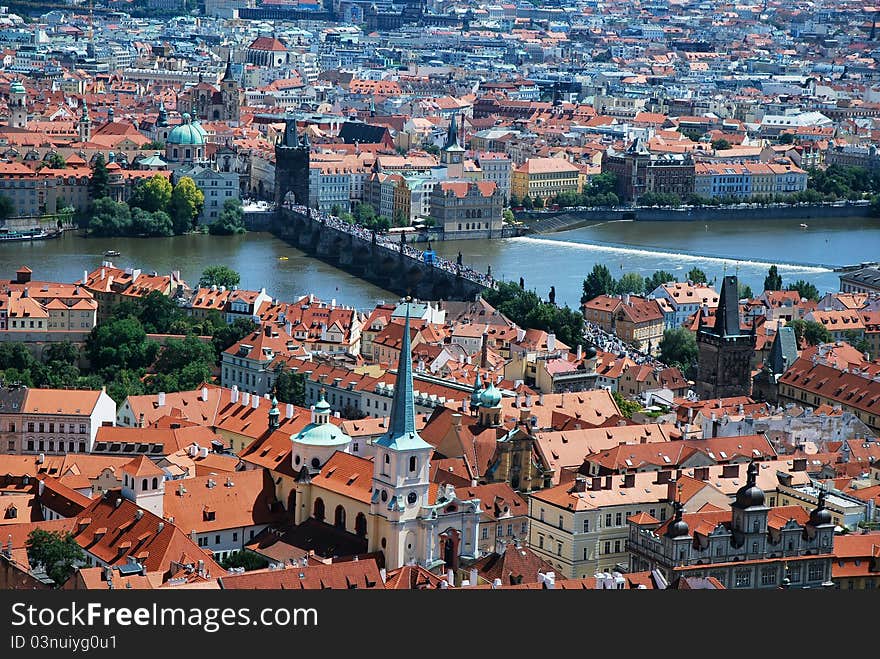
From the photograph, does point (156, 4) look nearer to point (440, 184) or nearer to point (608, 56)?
point (608, 56)

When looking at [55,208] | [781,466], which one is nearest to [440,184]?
[55,208]

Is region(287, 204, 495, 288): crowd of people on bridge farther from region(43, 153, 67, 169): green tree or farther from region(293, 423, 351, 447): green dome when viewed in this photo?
region(293, 423, 351, 447): green dome

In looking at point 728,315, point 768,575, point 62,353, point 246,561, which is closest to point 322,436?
point 246,561

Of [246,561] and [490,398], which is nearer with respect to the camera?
[246,561]

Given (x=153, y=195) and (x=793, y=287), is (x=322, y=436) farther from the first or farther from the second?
(x=153, y=195)

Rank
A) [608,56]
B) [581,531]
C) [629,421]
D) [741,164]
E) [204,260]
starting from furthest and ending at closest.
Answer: [608,56], [741,164], [204,260], [629,421], [581,531]

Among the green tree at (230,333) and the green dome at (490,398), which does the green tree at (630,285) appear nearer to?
the green tree at (230,333)
